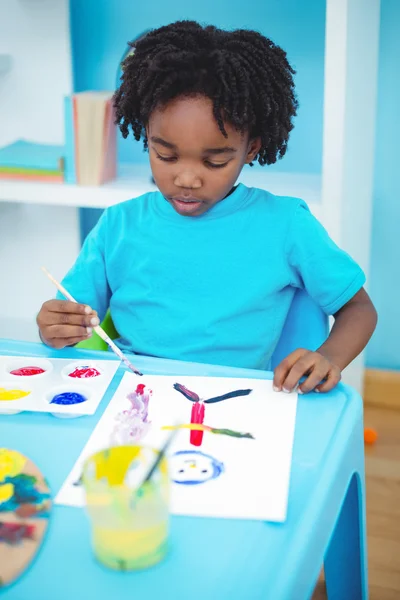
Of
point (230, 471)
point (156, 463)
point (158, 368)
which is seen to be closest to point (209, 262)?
point (158, 368)

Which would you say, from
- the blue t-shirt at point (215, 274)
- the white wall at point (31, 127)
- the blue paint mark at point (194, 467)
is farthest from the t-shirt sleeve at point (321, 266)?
the white wall at point (31, 127)

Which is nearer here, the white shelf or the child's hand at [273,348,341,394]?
the child's hand at [273,348,341,394]

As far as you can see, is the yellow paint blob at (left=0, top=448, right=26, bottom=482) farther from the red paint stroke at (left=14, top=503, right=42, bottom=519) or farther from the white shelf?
the white shelf

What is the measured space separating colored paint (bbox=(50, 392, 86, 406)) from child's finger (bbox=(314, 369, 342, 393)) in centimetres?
27

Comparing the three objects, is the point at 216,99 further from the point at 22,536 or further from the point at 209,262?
the point at 22,536

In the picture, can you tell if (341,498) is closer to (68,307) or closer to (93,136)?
(68,307)

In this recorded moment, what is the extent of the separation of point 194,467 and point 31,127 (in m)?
1.61

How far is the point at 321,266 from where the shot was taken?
113cm

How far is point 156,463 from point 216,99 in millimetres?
564

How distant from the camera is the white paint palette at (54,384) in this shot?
87cm

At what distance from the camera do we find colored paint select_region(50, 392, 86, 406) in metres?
0.89

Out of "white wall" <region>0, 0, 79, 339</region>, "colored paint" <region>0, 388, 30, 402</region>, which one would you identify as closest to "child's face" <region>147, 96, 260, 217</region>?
"colored paint" <region>0, 388, 30, 402</region>

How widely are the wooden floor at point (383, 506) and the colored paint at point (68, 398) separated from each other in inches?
27.5

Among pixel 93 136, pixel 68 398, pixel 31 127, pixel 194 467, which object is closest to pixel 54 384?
pixel 68 398
